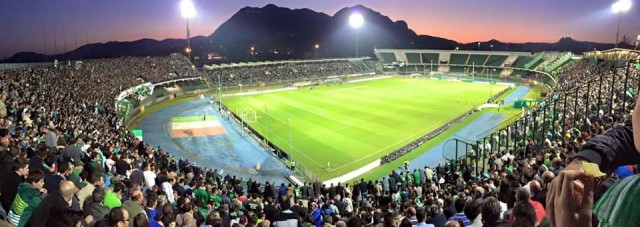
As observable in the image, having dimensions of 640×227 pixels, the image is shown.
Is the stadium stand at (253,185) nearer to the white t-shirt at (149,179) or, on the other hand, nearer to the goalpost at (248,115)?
the white t-shirt at (149,179)

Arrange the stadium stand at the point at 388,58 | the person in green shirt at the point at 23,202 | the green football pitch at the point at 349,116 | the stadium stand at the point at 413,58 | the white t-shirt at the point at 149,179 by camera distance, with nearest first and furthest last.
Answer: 1. the person in green shirt at the point at 23,202
2. the white t-shirt at the point at 149,179
3. the green football pitch at the point at 349,116
4. the stadium stand at the point at 413,58
5. the stadium stand at the point at 388,58

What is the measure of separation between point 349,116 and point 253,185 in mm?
27139

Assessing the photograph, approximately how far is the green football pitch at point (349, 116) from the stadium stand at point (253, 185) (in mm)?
9960

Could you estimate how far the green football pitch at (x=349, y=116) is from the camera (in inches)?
1276

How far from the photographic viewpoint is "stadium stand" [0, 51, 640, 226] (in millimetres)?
3588

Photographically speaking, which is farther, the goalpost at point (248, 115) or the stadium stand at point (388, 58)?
the stadium stand at point (388, 58)

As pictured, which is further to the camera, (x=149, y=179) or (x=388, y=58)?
(x=388, y=58)

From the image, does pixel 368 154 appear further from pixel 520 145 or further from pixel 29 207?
pixel 29 207

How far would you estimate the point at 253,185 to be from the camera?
19.8m

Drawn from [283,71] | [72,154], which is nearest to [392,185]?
[72,154]

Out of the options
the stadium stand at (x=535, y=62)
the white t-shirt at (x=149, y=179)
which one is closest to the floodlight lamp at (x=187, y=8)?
the white t-shirt at (x=149, y=179)

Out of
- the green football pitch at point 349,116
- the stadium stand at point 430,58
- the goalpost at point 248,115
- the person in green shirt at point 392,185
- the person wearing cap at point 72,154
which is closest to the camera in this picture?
the person wearing cap at point 72,154

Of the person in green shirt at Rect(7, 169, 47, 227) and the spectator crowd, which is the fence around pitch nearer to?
the person in green shirt at Rect(7, 169, 47, 227)

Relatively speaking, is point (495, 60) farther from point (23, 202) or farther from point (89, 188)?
point (23, 202)
